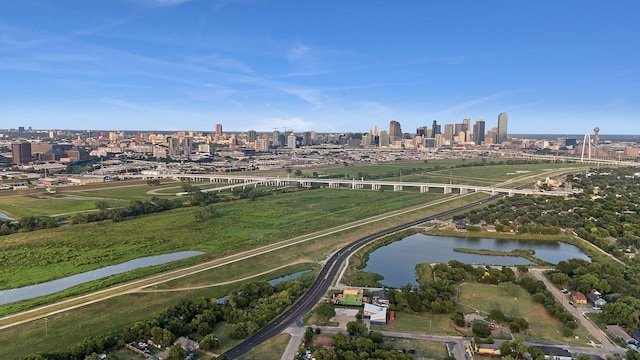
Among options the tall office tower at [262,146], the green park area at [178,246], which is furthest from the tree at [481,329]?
the tall office tower at [262,146]

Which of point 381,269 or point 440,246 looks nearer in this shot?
point 381,269

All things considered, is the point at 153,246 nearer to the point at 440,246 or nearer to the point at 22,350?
the point at 22,350

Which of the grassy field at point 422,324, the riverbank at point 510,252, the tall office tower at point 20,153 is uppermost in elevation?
the tall office tower at point 20,153

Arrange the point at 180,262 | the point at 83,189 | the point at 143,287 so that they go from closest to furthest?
the point at 143,287 < the point at 180,262 < the point at 83,189

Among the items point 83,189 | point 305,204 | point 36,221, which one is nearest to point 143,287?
point 36,221

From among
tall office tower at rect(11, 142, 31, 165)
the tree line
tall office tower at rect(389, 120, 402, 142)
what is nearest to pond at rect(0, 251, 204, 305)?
the tree line

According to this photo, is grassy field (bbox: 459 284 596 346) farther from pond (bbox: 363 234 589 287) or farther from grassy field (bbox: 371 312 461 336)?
pond (bbox: 363 234 589 287)

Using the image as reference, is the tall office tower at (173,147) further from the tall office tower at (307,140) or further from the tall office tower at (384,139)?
the tall office tower at (384,139)
